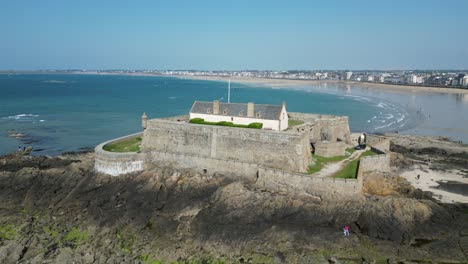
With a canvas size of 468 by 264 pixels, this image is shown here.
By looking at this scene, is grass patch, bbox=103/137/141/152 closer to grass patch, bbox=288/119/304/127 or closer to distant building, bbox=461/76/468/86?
grass patch, bbox=288/119/304/127

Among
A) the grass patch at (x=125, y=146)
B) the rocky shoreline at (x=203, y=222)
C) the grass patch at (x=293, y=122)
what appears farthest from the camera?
the grass patch at (x=293, y=122)

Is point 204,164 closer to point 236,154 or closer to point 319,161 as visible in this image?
point 236,154

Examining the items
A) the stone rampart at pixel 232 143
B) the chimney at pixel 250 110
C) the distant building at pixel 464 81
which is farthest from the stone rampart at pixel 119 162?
the distant building at pixel 464 81

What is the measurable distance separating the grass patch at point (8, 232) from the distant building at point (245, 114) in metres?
13.5

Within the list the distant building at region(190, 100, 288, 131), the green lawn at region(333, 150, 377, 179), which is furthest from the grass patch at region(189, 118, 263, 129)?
the green lawn at region(333, 150, 377, 179)

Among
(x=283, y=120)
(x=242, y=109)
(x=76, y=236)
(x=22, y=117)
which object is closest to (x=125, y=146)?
(x=242, y=109)

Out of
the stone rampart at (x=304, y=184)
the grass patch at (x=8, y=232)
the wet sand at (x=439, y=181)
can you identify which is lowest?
the grass patch at (x=8, y=232)

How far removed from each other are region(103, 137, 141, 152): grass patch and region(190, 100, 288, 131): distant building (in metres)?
4.51

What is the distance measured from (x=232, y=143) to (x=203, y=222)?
6.72 metres

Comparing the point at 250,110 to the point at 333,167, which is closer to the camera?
the point at 333,167

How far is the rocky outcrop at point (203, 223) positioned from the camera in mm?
15281

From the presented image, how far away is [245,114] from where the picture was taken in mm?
25688

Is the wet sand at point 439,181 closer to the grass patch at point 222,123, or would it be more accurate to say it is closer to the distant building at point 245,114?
the distant building at point 245,114

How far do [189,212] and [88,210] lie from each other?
17.1 feet
